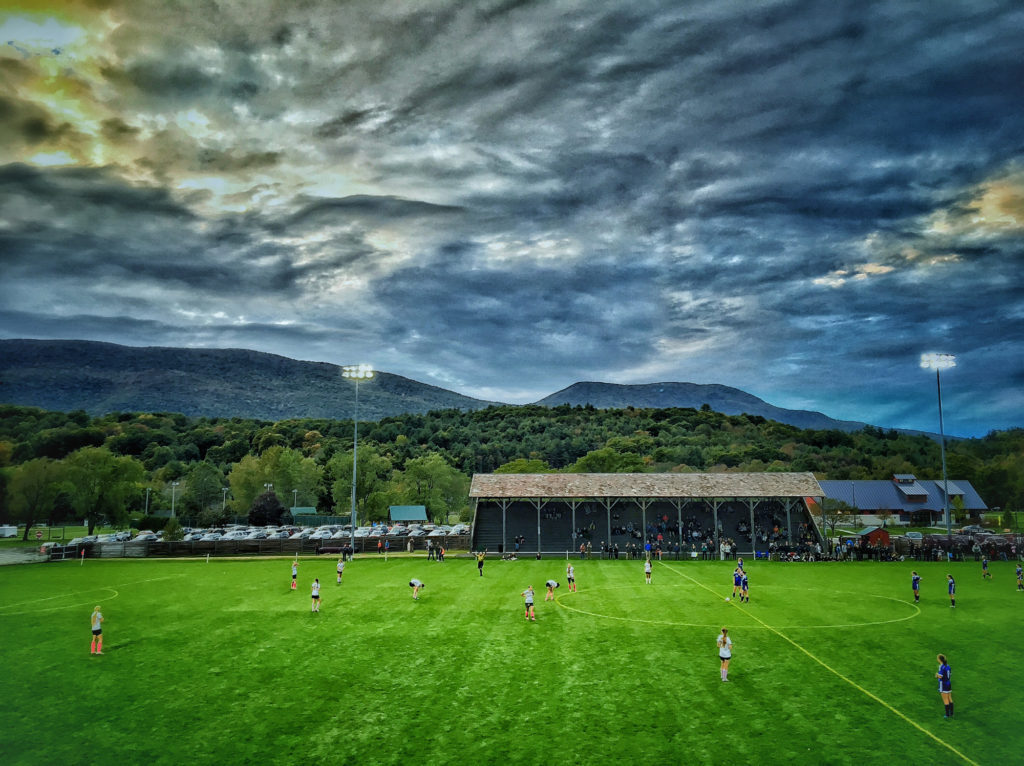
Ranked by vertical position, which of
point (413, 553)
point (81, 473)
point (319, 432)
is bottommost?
point (413, 553)

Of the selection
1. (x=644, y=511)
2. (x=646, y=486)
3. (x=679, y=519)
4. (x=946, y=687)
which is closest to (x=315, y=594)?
(x=946, y=687)

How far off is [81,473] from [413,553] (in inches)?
1575

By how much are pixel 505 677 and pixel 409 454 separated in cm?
10646

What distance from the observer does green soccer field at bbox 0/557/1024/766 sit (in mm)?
15148

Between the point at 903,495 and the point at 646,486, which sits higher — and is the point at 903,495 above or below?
below

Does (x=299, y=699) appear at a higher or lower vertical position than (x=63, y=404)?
lower

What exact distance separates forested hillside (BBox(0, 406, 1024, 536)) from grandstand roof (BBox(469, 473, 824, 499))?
111 feet

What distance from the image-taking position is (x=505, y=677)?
65.4 ft

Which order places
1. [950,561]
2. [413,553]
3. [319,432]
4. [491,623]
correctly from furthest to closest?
[319,432] → [413,553] → [950,561] → [491,623]

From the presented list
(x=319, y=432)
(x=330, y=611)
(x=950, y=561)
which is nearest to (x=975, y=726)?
(x=330, y=611)

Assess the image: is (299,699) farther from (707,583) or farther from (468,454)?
(468,454)

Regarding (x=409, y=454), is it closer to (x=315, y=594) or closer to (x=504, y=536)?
(x=504, y=536)

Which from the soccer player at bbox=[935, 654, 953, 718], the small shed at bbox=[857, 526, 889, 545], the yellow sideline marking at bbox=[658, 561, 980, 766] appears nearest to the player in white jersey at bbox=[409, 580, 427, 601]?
the yellow sideline marking at bbox=[658, 561, 980, 766]

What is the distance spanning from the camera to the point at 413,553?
57062 mm
